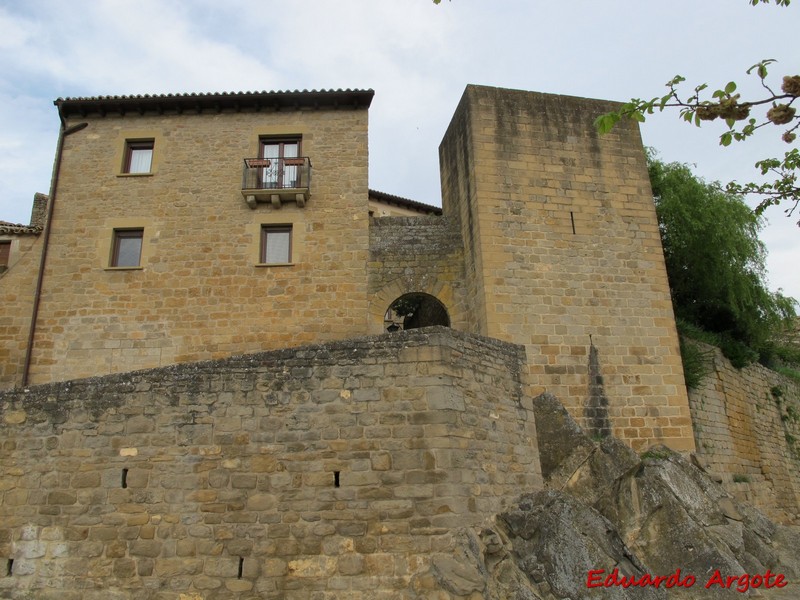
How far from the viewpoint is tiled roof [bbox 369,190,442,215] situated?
24.6 metres

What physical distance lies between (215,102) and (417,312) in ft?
24.9

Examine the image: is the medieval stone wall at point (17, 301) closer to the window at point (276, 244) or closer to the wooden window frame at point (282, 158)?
the window at point (276, 244)

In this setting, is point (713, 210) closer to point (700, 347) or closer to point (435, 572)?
point (700, 347)

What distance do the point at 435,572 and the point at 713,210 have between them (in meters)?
13.6

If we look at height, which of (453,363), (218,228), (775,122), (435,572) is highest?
(218,228)

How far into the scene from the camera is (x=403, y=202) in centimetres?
2506

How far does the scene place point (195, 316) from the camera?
14.2 m

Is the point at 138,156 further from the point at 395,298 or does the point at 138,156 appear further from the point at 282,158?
the point at 395,298

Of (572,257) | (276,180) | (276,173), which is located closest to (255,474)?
(572,257)

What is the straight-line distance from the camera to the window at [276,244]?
14742mm

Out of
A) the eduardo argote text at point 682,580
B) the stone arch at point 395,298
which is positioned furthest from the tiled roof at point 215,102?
the eduardo argote text at point 682,580

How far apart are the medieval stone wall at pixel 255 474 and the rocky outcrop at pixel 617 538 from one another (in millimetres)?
447

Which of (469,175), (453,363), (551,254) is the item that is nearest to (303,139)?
(469,175)

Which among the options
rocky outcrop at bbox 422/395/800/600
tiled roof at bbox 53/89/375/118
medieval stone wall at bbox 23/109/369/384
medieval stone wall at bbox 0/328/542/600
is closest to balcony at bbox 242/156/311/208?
medieval stone wall at bbox 23/109/369/384
